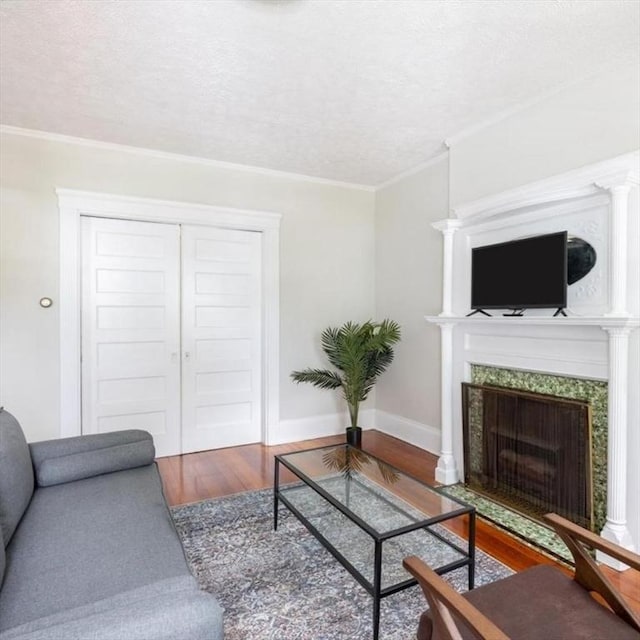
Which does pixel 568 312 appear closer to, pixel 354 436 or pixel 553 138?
pixel 553 138

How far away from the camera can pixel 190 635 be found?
1034 millimetres

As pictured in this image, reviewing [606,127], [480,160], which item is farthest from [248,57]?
[606,127]

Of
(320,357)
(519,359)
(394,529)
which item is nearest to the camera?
(394,529)

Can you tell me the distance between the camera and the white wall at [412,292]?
155 inches

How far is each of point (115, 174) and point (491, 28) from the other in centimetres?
307

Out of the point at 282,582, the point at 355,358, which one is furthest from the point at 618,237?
the point at 282,582

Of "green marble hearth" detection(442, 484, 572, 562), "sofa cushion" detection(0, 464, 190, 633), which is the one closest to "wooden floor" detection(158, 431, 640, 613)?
"green marble hearth" detection(442, 484, 572, 562)

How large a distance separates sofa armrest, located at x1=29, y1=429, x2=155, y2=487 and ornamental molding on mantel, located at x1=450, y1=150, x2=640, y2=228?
2.80 meters

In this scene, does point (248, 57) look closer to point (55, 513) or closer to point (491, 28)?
point (491, 28)

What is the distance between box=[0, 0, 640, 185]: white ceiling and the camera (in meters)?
2.00

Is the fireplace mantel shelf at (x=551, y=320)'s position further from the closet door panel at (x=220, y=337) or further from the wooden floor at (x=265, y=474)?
the closet door panel at (x=220, y=337)

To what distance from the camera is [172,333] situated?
3.94m

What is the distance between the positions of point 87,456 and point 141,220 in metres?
2.26

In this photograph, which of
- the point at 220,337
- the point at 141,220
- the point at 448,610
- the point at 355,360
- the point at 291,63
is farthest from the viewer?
the point at 220,337
